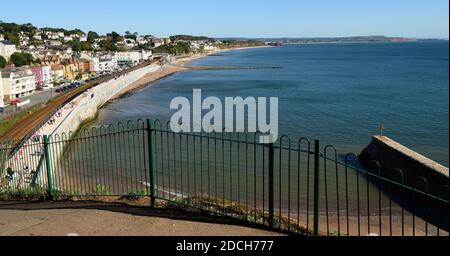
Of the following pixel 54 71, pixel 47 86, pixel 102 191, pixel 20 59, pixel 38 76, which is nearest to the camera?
pixel 102 191

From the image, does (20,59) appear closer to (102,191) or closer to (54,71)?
(54,71)

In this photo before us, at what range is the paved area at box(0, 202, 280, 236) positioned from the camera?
6.37 metres

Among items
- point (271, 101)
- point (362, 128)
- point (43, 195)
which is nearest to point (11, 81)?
point (271, 101)

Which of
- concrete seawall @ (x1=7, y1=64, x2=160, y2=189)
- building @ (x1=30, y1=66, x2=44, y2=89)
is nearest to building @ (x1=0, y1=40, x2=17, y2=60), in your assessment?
building @ (x1=30, y1=66, x2=44, y2=89)

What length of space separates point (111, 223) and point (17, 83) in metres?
62.0

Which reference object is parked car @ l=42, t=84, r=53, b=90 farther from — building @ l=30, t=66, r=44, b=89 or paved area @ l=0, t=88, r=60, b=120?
paved area @ l=0, t=88, r=60, b=120

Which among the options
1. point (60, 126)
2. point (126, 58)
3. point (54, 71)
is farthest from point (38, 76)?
point (126, 58)

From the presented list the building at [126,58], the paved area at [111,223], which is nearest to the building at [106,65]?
the building at [126,58]

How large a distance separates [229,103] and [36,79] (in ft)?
131

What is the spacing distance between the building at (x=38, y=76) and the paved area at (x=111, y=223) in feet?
229

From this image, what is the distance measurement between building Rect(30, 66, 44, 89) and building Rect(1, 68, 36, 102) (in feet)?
8.88

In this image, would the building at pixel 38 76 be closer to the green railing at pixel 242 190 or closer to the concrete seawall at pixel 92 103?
the concrete seawall at pixel 92 103

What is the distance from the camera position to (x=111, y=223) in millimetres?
6820
